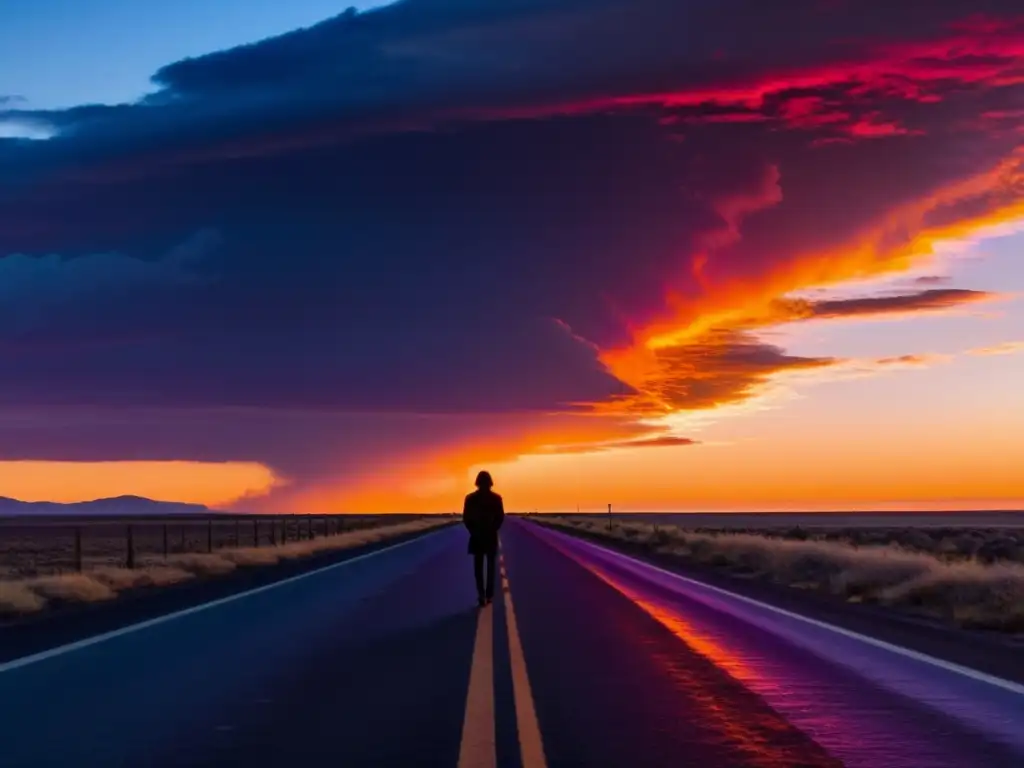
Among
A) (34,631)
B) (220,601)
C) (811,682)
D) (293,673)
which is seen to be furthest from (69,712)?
(220,601)

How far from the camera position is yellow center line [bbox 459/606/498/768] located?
8805 mm

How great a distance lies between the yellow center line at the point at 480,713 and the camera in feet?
28.9

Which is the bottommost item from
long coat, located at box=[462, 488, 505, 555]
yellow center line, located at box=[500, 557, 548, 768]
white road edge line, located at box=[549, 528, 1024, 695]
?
white road edge line, located at box=[549, 528, 1024, 695]

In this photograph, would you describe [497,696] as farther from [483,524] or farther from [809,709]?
[483,524]

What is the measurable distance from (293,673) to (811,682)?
5.02 meters

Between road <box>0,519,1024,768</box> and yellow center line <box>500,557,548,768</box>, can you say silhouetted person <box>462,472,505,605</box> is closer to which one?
road <box>0,519,1024,768</box>

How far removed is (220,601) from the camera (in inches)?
946

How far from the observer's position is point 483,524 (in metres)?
22.7

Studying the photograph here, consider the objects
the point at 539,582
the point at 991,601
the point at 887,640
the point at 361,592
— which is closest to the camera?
the point at 887,640

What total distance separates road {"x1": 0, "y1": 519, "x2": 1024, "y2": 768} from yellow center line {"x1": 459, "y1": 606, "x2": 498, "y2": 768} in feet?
0.09

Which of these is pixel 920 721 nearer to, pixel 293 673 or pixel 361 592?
pixel 293 673

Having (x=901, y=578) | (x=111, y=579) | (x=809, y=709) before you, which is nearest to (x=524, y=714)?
(x=809, y=709)

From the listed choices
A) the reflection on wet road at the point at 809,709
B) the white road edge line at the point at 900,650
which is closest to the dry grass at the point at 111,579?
the reflection on wet road at the point at 809,709

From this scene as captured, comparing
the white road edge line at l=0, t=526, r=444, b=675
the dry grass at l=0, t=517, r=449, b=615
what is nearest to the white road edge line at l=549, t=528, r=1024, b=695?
the white road edge line at l=0, t=526, r=444, b=675
